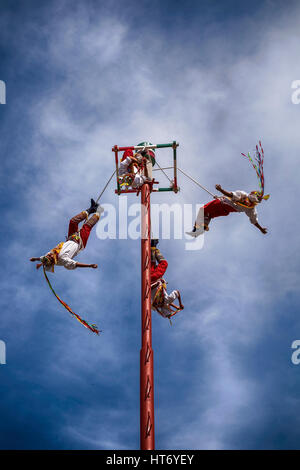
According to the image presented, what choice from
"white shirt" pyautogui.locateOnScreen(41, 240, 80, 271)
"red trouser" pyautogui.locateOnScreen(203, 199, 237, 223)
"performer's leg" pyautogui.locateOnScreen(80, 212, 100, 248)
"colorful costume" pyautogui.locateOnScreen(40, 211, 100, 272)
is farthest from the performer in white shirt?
"white shirt" pyautogui.locateOnScreen(41, 240, 80, 271)

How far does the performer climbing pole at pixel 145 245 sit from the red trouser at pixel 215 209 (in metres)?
1.09

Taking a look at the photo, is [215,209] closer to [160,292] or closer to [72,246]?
[160,292]

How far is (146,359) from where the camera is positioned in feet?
29.3

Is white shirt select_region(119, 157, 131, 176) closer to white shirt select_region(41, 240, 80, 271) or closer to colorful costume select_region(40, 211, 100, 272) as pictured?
colorful costume select_region(40, 211, 100, 272)

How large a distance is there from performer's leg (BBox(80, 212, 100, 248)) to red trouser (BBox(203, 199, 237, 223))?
312 cm

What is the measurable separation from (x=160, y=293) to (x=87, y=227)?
2734 millimetres

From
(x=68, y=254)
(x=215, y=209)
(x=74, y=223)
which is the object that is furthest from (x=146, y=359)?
(x=215, y=209)

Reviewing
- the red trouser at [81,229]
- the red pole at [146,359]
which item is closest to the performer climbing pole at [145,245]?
the red pole at [146,359]

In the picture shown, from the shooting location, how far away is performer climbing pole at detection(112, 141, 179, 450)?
844 centimetres

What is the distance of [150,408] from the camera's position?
27.9 ft

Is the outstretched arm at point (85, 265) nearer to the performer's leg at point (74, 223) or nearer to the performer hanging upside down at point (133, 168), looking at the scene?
the performer's leg at point (74, 223)

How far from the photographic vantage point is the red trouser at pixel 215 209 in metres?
12.1
